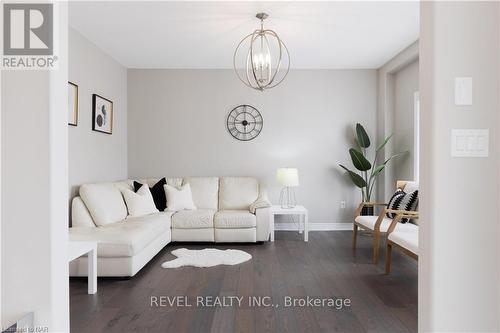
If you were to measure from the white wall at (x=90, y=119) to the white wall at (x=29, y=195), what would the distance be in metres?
2.39

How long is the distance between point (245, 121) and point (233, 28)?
178 cm

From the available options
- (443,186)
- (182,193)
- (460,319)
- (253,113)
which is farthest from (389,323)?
(253,113)

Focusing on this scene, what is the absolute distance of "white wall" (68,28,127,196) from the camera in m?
3.65

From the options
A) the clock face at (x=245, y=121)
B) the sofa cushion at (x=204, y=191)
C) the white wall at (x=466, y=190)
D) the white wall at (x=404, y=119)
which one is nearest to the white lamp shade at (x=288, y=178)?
the clock face at (x=245, y=121)

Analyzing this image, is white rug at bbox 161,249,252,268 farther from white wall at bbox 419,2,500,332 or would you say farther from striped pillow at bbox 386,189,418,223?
white wall at bbox 419,2,500,332

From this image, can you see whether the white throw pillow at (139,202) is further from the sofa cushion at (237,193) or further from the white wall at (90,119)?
the sofa cushion at (237,193)

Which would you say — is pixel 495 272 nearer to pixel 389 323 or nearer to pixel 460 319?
pixel 460 319

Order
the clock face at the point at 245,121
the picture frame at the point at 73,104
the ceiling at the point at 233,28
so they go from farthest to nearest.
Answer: the clock face at the point at 245,121, the picture frame at the point at 73,104, the ceiling at the point at 233,28

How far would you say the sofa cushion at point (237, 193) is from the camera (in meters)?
4.82

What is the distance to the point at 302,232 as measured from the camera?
5.02 metres

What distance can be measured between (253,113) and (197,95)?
971 mm

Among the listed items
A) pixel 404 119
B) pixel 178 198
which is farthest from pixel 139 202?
pixel 404 119

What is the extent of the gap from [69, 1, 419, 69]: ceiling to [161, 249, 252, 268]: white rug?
8.59 feet

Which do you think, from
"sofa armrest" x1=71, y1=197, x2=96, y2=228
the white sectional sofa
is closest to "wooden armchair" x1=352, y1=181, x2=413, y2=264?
the white sectional sofa
